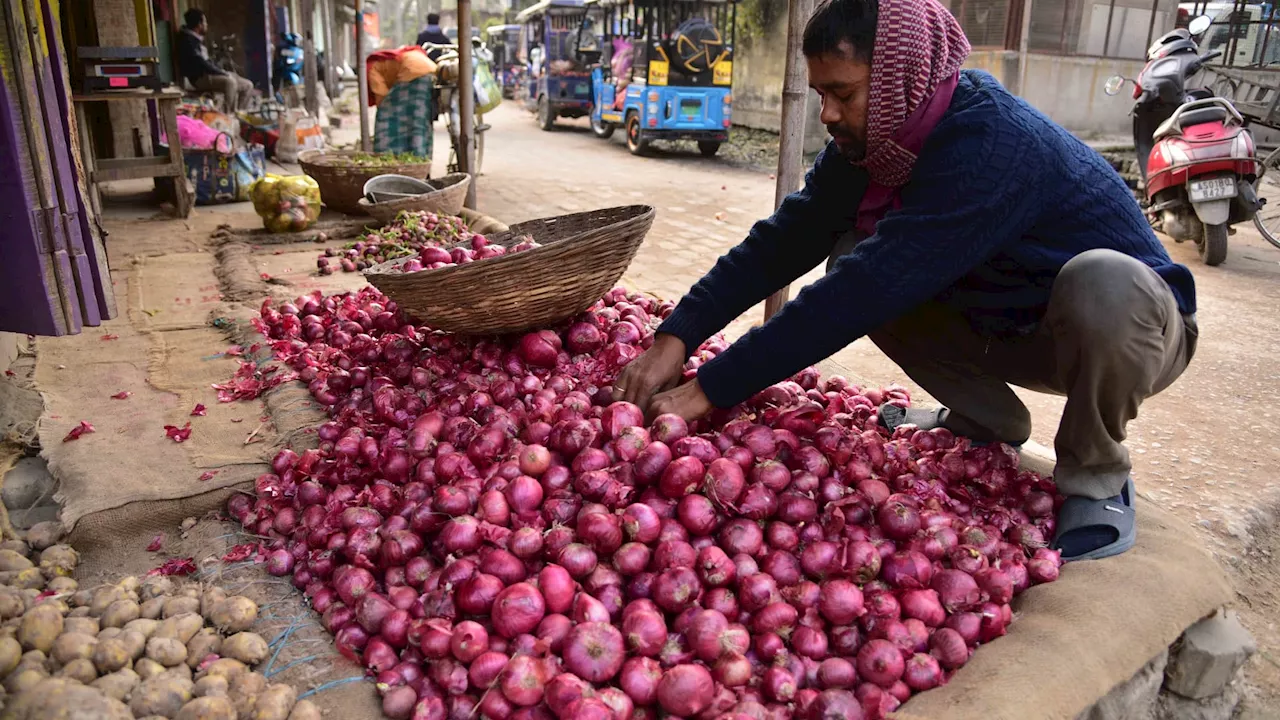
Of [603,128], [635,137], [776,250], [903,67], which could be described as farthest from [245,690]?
[603,128]

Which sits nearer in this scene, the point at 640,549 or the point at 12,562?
the point at 640,549

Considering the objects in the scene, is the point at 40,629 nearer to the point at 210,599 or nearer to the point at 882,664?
the point at 210,599

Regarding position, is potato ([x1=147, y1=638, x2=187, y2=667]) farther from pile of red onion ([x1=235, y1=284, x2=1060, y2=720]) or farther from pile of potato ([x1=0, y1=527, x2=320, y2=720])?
pile of red onion ([x1=235, y1=284, x2=1060, y2=720])

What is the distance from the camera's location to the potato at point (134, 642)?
1492mm

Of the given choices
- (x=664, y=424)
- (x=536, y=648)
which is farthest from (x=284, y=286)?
(x=536, y=648)

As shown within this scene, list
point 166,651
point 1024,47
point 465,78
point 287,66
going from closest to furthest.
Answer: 1. point 166,651
2. point 465,78
3. point 1024,47
4. point 287,66

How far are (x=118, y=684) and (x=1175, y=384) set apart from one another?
12.8 ft

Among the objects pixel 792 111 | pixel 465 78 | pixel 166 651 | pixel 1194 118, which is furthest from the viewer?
pixel 1194 118

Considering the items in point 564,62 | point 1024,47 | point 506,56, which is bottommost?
point 564,62

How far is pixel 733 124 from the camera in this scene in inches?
597

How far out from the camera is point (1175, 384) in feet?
12.1

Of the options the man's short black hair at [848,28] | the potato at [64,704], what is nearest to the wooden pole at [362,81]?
the man's short black hair at [848,28]

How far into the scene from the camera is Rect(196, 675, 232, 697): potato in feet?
4.67

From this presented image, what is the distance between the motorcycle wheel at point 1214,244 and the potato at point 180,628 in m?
6.37
